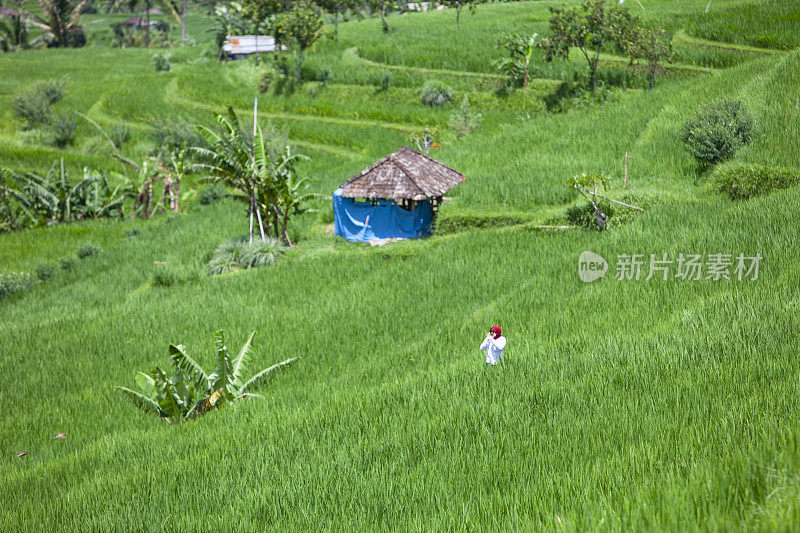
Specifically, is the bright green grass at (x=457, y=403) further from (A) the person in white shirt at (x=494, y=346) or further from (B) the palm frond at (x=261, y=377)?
(B) the palm frond at (x=261, y=377)

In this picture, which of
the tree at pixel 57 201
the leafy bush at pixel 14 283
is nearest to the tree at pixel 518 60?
the tree at pixel 57 201

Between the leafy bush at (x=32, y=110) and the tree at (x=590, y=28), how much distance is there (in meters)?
25.0

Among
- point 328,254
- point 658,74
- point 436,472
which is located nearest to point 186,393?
point 436,472

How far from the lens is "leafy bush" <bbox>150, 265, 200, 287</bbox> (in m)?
14.7

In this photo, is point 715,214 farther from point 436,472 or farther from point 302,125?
point 302,125

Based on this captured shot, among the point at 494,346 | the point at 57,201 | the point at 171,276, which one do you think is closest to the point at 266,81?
the point at 57,201

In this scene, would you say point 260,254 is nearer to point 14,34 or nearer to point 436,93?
point 436,93

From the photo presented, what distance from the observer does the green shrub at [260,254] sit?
595 inches

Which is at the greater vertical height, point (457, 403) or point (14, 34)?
point (14, 34)

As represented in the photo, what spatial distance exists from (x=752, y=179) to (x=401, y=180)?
7.82 meters

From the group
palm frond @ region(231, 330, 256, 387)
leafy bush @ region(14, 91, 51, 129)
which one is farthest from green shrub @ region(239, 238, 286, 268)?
leafy bush @ region(14, 91, 51, 129)

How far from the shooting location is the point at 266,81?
111 feet

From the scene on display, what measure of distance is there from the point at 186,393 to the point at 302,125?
2259 cm

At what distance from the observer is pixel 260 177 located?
1483cm
